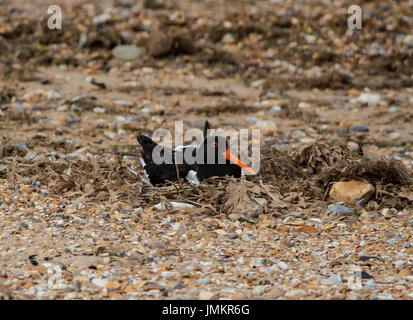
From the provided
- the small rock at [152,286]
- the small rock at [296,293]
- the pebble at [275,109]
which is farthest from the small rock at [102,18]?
the small rock at [296,293]

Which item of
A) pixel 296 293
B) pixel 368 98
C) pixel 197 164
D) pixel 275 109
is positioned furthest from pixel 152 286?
pixel 368 98

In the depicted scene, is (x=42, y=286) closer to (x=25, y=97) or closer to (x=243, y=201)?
(x=243, y=201)

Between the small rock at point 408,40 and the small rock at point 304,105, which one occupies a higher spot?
the small rock at point 408,40

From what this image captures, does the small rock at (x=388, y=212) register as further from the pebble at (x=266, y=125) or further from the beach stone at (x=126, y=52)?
the beach stone at (x=126, y=52)

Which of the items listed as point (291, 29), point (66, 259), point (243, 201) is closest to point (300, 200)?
point (243, 201)

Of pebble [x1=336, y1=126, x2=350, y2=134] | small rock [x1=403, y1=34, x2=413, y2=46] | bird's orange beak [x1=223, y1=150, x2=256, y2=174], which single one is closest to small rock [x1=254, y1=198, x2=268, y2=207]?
bird's orange beak [x1=223, y1=150, x2=256, y2=174]

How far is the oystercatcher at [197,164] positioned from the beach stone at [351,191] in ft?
3.03

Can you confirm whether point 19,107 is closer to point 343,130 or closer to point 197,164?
point 197,164

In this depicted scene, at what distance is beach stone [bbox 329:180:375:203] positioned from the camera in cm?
584

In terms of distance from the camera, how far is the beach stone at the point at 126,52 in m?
11.4

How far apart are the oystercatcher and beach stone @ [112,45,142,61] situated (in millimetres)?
5312

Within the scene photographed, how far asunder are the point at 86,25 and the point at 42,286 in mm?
8863

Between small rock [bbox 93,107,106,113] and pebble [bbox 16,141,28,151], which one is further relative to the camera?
small rock [bbox 93,107,106,113]

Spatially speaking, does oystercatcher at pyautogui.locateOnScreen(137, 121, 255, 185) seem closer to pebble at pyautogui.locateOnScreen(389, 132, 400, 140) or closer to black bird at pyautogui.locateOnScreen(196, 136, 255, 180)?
black bird at pyautogui.locateOnScreen(196, 136, 255, 180)
